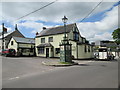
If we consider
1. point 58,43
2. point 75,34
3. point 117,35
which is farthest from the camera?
point 117,35

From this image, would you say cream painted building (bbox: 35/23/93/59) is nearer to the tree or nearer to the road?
the road

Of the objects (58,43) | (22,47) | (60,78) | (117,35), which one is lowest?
(60,78)

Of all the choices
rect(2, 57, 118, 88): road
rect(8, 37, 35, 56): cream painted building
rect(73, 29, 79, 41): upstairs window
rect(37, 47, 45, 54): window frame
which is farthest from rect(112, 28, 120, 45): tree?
rect(2, 57, 118, 88): road

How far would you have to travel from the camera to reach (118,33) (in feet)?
175

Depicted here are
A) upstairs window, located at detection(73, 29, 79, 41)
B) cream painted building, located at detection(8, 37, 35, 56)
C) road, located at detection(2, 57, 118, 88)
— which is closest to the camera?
road, located at detection(2, 57, 118, 88)

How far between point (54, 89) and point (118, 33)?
5717 cm

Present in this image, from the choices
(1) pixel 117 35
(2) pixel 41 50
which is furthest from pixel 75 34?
(1) pixel 117 35

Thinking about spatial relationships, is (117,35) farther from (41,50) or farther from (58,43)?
(41,50)

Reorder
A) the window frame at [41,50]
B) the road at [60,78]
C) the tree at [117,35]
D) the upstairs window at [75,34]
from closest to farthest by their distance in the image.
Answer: the road at [60,78] → the upstairs window at [75,34] → the window frame at [41,50] → the tree at [117,35]

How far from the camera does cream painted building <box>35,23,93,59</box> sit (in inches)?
906

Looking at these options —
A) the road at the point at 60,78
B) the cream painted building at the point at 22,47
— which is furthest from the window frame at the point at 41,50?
the road at the point at 60,78

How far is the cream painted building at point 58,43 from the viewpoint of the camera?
23.0 meters

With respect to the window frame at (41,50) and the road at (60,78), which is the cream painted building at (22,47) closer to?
the window frame at (41,50)

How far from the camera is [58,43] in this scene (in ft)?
84.5
